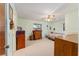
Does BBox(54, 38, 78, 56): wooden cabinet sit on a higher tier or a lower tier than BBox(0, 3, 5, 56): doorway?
lower

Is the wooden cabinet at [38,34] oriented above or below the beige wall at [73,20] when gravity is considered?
below

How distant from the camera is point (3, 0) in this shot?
1.07 meters

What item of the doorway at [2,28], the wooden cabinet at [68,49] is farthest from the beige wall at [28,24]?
the doorway at [2,28]

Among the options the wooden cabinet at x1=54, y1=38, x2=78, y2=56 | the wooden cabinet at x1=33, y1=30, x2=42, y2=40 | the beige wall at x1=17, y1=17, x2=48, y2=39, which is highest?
the beige wall at x1=17, y1=17, x2=48, y2=39

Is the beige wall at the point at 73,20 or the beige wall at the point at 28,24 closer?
the beige wall at the point at 73,20

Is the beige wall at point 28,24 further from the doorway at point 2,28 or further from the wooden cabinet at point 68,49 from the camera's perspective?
the doorway at point 2,28

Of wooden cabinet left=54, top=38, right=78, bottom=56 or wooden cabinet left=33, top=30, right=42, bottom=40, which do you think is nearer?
wooden cabinet left=54, top=38, right=78, bottom=56

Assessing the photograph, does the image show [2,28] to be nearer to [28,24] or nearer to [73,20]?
[73,20]

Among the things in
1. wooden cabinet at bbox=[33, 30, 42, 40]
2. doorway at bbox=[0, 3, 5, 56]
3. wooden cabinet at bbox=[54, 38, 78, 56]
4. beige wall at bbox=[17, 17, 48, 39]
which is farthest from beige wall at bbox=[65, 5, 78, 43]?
wooden cabinet at bbox=[33, 30, 42, 40]

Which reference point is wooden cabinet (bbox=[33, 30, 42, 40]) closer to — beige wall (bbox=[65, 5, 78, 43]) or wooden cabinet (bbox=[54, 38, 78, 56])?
wooden cabinet (bbox=[54, 38, 78, 56])

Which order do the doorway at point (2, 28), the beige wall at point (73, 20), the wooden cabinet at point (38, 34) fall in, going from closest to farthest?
the doorway at point (2, 28) < the beige wall at point (73, 20) < the wooden cabinet at point (38, 34)

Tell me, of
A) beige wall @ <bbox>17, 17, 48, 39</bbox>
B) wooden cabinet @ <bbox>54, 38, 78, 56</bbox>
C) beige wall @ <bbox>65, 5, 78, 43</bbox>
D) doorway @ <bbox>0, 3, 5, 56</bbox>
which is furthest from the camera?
beige wall @ <bbox>17, 17, 48, 39</bbox>

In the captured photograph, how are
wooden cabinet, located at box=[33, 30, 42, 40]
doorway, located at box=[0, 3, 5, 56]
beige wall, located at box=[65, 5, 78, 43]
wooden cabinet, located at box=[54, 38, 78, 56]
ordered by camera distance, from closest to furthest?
1. doorway, located at box=[0, 3, 5, 56]
2. beige wall, located at box=[65, 5, 78, 43]
3. wooden cabinet, located at box=[54, 38, 78, 56]
4. wooden cabinet, located at box=[33, 30, 42, 40]

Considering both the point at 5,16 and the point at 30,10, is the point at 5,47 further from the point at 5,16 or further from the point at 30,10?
the point at 30,10
